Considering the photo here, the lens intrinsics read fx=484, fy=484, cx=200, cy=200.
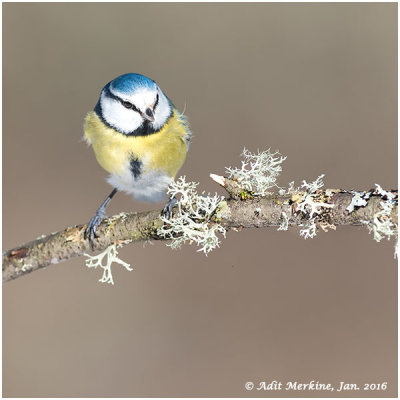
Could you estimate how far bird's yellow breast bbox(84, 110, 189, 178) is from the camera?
1793 mm

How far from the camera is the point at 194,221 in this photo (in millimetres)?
1319

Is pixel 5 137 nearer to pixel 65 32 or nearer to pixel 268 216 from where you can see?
pixel 65 32

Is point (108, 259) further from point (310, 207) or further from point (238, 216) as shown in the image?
point (310, 207)

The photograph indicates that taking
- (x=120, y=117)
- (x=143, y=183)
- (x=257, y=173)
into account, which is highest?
(x=120, y=117)

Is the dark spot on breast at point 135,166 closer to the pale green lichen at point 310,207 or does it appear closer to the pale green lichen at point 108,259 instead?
the pale green lichen at point 108,259

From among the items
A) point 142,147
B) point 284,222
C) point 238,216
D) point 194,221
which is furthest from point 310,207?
point 142,147

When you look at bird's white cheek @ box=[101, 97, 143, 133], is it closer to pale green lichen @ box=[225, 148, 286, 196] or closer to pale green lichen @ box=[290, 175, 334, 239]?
pale green lichen @ box=[225, 148, 286, 196]

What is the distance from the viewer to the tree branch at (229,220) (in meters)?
1.12

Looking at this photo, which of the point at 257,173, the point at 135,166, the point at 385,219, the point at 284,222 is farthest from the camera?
the point at 135,166

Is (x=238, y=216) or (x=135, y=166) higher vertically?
(x=135, y=166)

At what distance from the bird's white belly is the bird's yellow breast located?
0.9 inches

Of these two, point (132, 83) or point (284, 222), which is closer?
point (284, 222)

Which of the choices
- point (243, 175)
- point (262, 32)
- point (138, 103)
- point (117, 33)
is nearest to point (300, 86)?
point (262, 32)

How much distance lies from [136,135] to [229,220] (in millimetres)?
679
